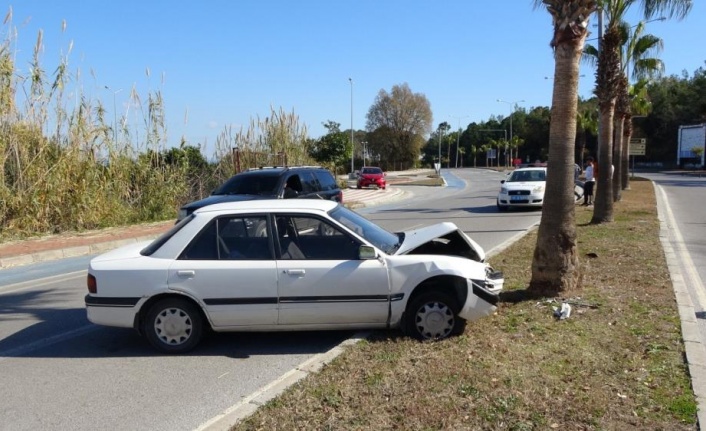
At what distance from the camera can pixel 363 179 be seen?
4231 cm

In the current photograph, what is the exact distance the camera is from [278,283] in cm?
555

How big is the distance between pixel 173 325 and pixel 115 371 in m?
0.65

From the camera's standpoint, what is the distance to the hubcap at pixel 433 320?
5.65 m

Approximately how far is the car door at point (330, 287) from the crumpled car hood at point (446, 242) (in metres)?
0.63

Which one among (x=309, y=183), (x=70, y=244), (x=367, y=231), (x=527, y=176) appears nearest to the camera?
(x=367, y=231)

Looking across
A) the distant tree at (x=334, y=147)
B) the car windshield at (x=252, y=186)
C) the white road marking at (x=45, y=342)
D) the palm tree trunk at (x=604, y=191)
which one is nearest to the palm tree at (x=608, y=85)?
the palm tree trunk at (x=604, y=191)

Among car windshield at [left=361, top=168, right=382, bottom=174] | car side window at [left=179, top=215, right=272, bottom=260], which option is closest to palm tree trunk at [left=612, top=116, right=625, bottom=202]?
car side window at [left=179, top=215, right=272, bottom=260]

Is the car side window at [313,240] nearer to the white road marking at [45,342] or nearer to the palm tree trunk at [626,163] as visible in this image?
the white road marking at [45,342]

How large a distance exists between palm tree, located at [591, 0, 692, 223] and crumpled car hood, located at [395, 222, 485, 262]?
31.7ft

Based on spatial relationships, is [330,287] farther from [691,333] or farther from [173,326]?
[691,333]

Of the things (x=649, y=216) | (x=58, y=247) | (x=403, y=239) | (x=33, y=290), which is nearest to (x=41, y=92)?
(x=58, y=247)

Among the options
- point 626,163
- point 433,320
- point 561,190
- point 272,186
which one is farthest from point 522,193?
point 433,320

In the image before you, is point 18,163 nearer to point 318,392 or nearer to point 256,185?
point 256,185

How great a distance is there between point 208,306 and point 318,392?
1.70 m
